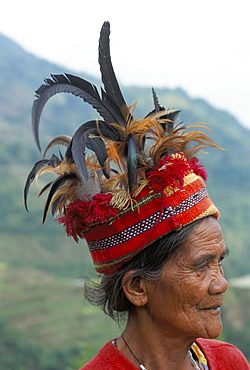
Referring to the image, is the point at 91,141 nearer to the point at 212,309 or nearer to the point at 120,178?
the point at 120,178

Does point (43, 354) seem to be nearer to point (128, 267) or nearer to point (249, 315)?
point (249, 315)

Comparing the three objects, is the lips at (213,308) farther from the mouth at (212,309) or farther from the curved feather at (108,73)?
the curved feather at (108,73)

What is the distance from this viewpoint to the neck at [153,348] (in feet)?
6.62

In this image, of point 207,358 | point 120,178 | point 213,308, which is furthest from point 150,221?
point 207,358

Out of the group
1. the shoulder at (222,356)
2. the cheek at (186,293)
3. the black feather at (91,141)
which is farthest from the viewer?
the shoulder at (222,356)

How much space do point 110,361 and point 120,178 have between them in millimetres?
758

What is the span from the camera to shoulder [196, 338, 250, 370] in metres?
2.26

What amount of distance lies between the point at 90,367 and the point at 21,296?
6.84m

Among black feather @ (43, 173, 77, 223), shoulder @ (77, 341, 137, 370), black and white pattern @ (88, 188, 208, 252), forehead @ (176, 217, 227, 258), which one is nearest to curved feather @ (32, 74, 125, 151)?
black feather @ (43, 173, 77, 223)

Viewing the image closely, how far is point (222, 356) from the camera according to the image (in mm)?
2289

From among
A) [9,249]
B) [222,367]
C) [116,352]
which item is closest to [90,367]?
[116,352]

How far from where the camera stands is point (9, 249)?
31.9 feet

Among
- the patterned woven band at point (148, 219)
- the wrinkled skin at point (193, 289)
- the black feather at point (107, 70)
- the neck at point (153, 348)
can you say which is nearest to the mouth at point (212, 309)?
the wrinkled skin at point (193, 289)

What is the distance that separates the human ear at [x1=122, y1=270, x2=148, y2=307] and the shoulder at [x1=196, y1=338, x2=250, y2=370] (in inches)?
20.0
